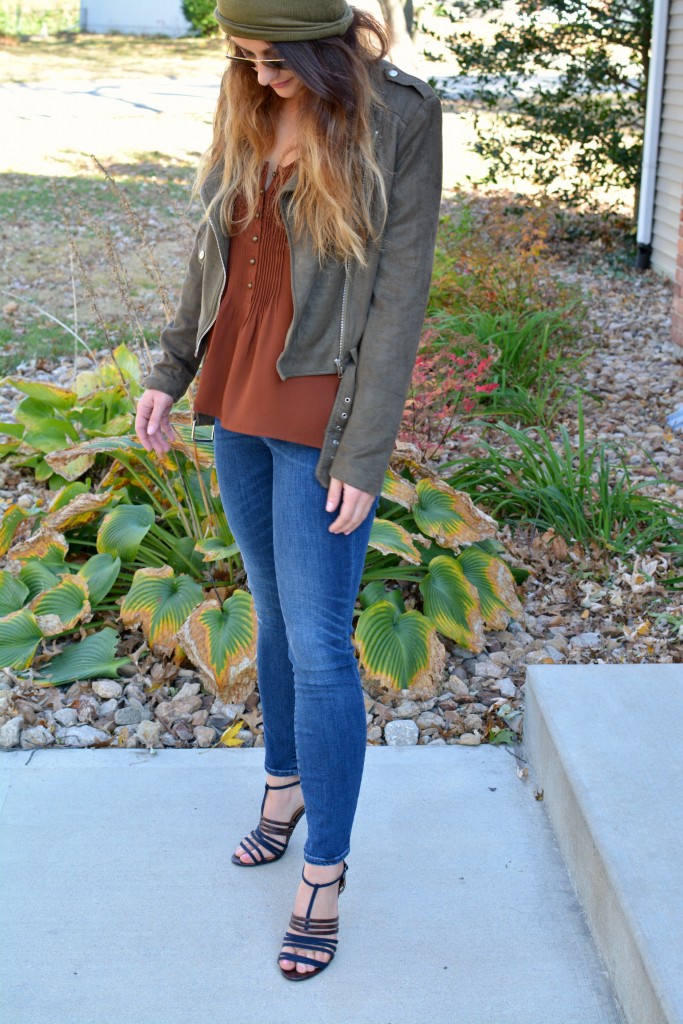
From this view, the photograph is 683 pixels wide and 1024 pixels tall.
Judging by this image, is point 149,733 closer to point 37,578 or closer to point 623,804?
point 37,578

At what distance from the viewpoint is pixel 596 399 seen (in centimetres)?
496

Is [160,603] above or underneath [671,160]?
underneath

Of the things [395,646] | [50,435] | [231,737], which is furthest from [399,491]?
[50,435]

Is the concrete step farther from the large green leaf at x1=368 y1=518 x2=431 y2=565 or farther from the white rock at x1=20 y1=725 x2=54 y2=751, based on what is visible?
the white rock at x1=20 y1=725 x2=54 y2=751

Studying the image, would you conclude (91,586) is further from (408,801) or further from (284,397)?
(284,397)

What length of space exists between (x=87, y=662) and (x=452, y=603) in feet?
3.44

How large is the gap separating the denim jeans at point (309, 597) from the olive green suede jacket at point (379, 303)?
0.29 ft

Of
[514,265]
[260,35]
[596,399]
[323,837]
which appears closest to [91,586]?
[323,837]

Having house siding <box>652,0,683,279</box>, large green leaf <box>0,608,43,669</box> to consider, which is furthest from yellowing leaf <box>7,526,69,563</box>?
house siding <box>652,0,683,279</box>

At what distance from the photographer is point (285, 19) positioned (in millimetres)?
1561

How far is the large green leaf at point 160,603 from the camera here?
114 inches

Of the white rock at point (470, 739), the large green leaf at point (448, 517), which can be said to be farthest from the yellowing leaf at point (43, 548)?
the white rock at point (470, 739)

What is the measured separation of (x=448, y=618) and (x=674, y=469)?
1.63 meters

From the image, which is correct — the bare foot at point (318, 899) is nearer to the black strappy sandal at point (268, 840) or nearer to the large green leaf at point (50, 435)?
the black strappy sandal at point (268, 840)
